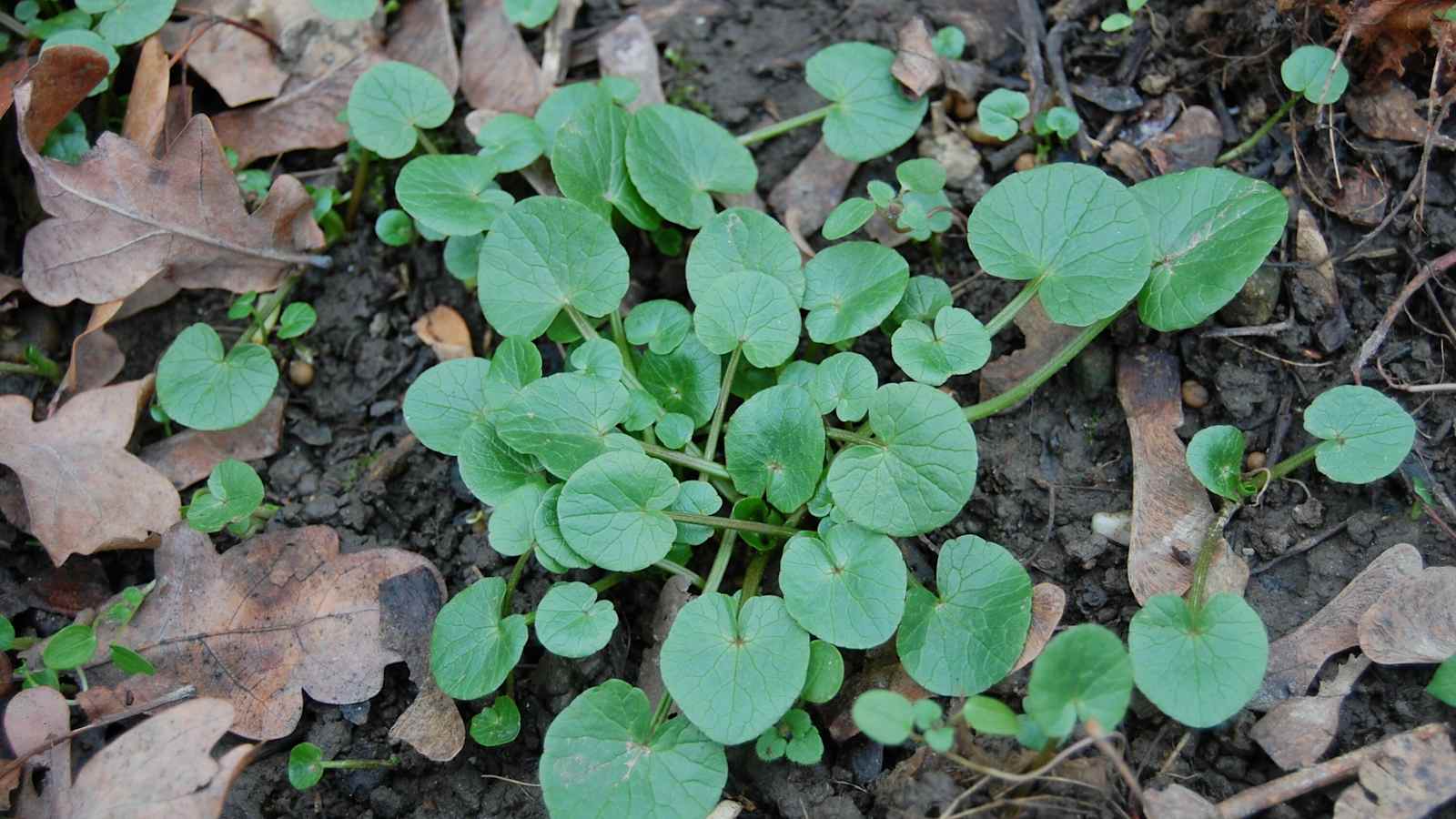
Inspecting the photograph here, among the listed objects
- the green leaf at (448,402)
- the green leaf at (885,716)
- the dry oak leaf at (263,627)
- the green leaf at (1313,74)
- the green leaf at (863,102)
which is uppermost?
the green leaf at (1313,74)

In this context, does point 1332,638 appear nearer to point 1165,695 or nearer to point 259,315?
point 1165,695

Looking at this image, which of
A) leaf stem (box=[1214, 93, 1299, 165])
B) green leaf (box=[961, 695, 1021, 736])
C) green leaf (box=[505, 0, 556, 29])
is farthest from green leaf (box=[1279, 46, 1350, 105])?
green leaf (box=[505, 0, 556, 29])

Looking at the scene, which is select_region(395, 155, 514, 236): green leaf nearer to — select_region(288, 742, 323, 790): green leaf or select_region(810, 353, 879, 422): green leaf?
select_region(810, 353, 879, 422): green leaf

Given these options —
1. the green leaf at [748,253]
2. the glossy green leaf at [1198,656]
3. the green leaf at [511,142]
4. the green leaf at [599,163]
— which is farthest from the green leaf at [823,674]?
the green leaf at [511,142]

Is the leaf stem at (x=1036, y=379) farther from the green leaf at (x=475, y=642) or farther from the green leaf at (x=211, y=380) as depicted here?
the green leaf at (x=211, y=380)

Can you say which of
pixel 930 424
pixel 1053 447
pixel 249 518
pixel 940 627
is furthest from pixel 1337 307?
pixel 249 518
